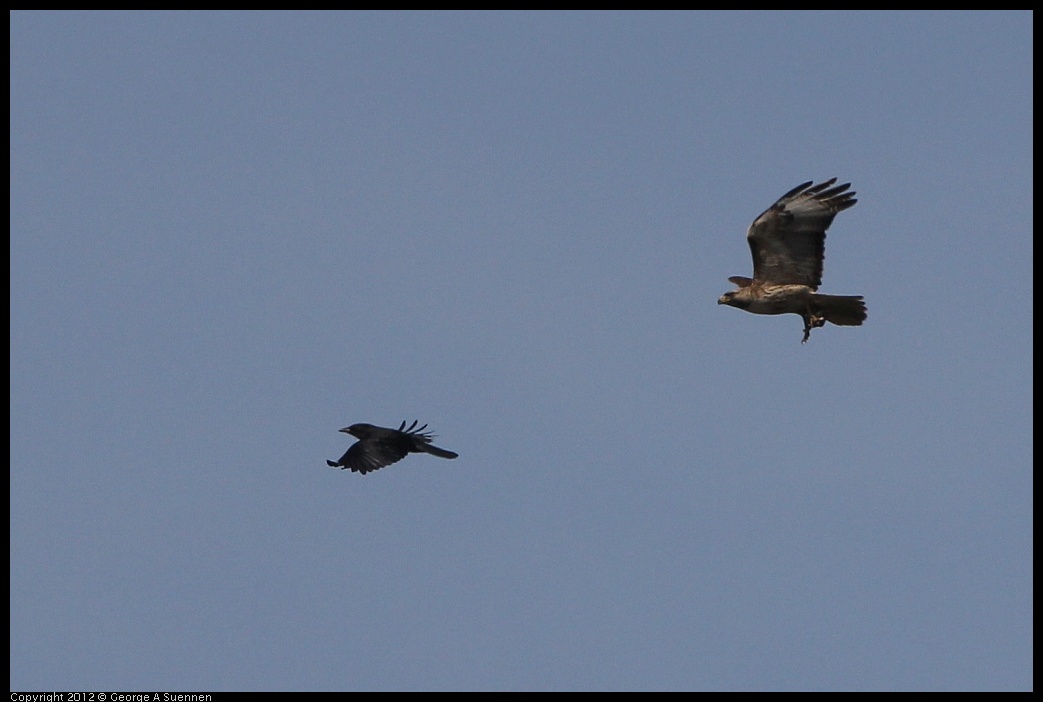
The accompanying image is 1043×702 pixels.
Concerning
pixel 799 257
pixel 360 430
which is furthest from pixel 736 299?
pixel 360 430

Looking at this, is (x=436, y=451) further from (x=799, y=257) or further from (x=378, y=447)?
(x=799, y=257)

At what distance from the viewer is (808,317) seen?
80.3 ft

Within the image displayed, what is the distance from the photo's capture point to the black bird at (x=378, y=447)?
2686 cm

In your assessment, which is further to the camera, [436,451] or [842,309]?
[436,451]

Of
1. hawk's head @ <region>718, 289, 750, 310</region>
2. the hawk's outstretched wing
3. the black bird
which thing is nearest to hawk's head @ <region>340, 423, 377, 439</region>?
the black bird

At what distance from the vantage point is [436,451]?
26406 mm

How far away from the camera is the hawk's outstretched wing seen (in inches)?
946

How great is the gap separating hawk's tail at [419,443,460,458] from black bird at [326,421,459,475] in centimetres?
2

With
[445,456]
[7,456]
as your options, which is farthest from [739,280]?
[7,456]

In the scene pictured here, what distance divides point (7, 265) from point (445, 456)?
8.58 metres

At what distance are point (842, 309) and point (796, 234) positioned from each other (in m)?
1.27

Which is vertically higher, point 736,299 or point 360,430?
point 736,299
